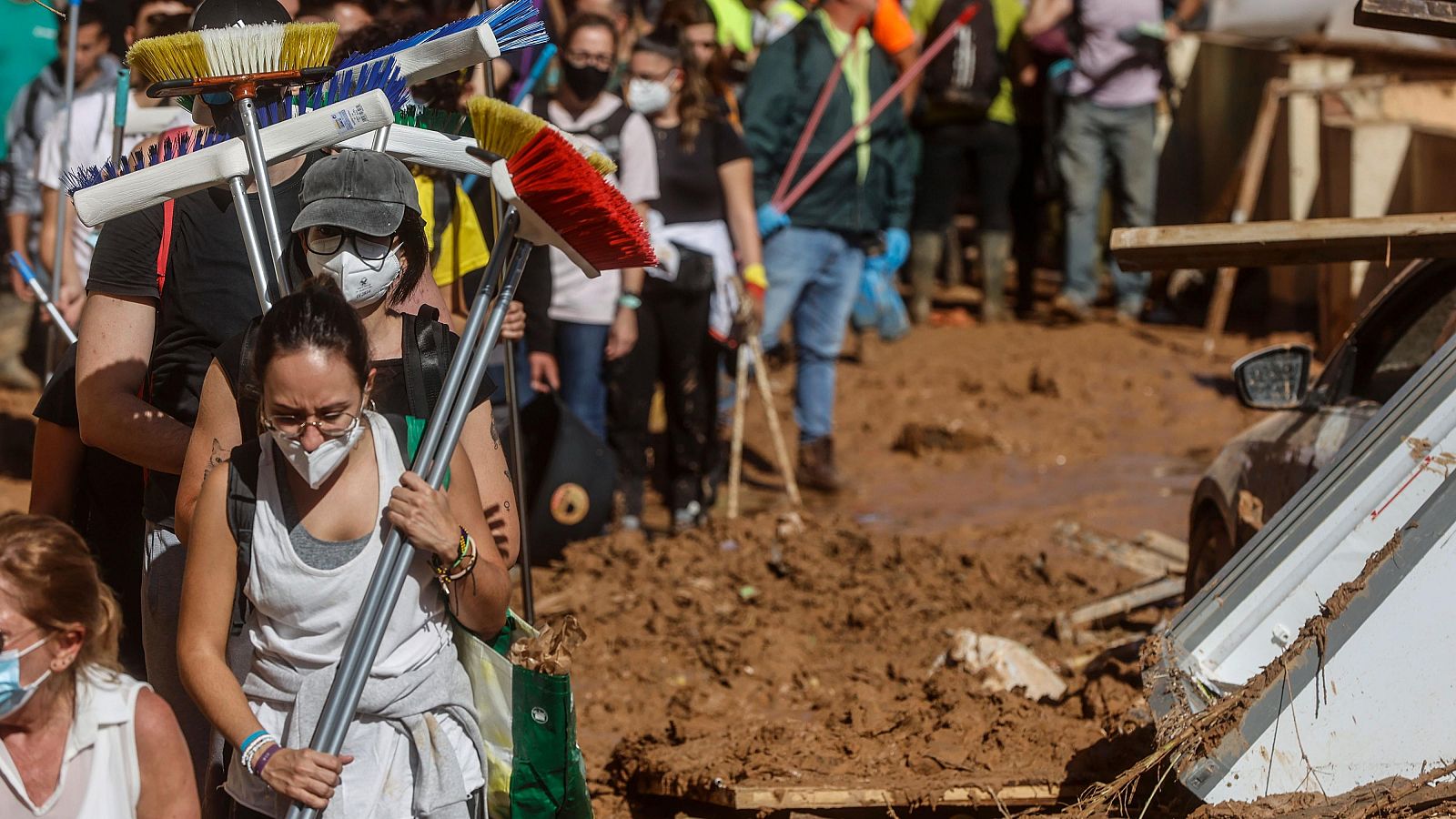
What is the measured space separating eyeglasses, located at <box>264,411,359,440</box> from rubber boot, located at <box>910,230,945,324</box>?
9894 mm

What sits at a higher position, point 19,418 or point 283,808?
point 283,808

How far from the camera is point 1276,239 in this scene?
423cm

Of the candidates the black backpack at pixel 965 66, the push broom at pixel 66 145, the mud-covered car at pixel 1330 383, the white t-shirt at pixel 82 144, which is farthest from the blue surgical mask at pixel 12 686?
the black backpack at pixel 965 66

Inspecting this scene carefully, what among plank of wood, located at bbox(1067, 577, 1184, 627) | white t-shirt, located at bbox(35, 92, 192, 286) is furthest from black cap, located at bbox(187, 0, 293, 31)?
plank of wood, located at bbox(1067, 577, 1184, 627)

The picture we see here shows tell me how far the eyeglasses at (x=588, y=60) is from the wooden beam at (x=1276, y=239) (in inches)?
135

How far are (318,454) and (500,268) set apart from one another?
57 centimetres

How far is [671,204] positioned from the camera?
7.90 metres

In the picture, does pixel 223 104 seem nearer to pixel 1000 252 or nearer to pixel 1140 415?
pixel 1140 415

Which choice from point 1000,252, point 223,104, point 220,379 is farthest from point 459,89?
point 1000,252

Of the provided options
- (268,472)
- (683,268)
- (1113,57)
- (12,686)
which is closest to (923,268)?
(1113,57)

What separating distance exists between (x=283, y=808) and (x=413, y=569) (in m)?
0.46

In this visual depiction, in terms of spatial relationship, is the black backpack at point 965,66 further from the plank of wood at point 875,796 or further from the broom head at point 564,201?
the broom head at point 564,201

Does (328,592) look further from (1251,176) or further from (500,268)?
(1251,176)

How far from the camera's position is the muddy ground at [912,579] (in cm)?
498
